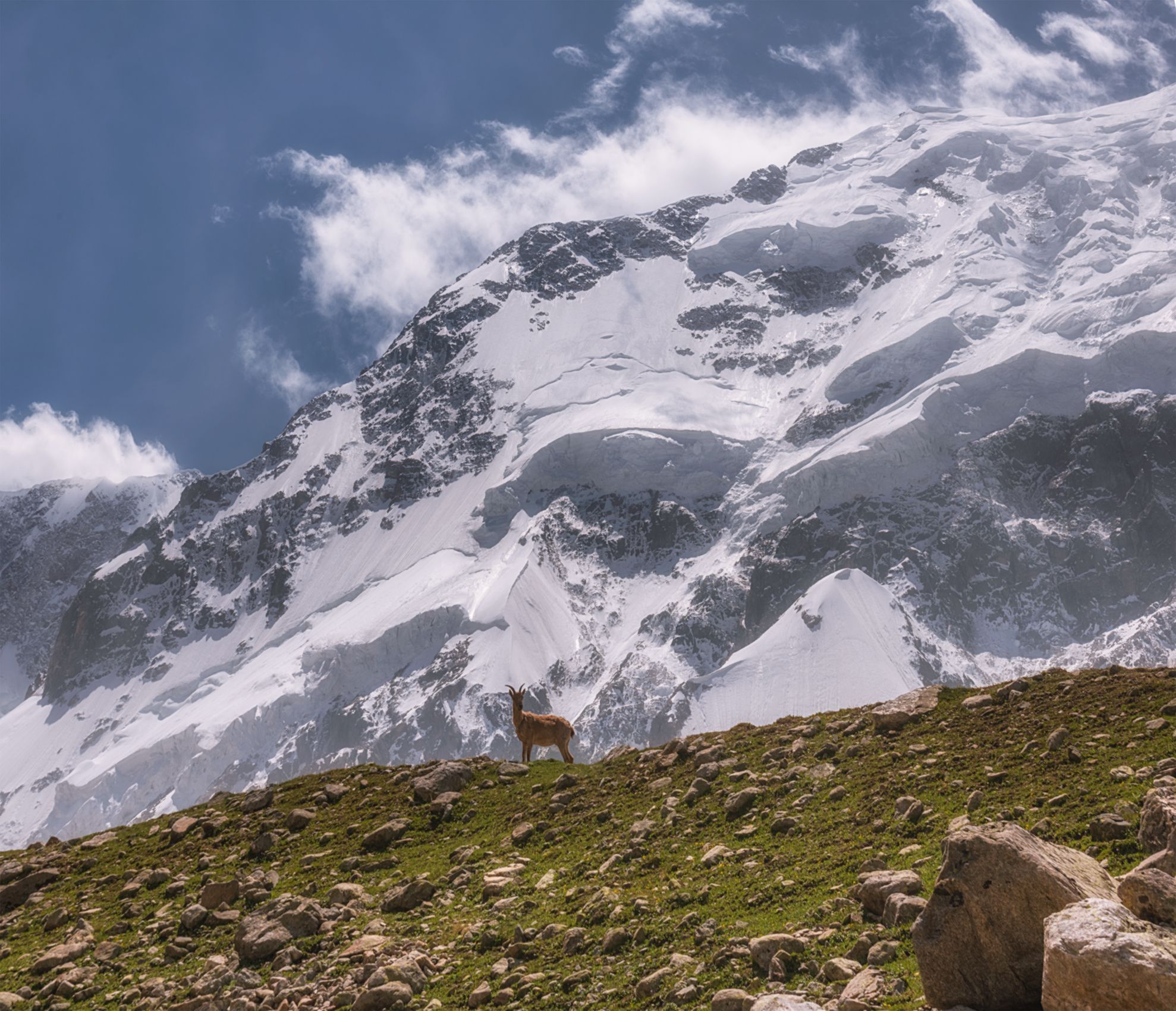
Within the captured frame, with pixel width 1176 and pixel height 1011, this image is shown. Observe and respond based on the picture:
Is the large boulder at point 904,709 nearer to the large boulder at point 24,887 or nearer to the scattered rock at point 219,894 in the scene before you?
the scattered rock at point 219,894

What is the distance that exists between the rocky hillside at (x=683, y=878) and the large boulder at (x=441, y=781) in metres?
0.10

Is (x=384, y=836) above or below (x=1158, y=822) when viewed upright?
above

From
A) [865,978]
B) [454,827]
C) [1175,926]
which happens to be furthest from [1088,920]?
[454,827]

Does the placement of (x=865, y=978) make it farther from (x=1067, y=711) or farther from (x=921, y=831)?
(x=1067, y=711)

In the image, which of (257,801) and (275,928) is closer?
(275,928)

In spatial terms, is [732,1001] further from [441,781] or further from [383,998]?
[441,781]

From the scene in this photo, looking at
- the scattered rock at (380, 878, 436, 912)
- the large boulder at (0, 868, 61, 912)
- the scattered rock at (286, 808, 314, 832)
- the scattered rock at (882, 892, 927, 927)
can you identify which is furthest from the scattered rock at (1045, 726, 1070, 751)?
the large boulder at (0, 868, 61, 912)

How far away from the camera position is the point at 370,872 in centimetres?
2202

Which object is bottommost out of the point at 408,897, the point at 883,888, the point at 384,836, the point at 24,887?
the point at 883,888

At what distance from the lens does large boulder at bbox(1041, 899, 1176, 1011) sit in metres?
8.68

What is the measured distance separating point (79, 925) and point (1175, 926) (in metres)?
20.8

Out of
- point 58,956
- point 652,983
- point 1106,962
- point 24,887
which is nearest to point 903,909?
point 652,983

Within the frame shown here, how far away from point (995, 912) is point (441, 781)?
18.6m

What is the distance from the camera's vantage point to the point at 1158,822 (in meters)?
12.4
